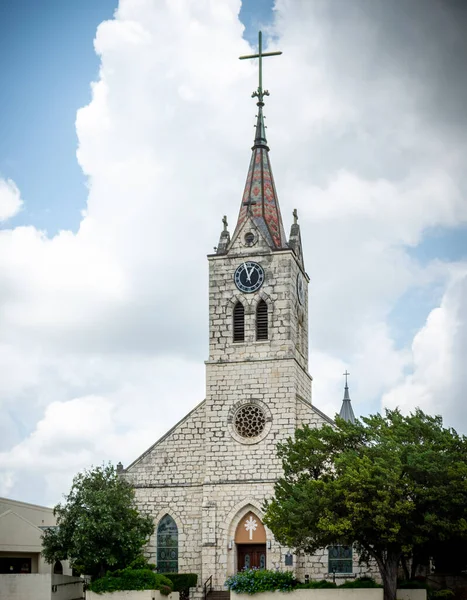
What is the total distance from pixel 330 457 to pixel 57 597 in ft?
42.2

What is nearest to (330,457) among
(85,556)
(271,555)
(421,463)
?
(421,463)

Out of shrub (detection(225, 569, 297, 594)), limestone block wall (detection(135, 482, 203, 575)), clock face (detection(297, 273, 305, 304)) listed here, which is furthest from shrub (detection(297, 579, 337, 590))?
clock face (detection(297, 273, 305, 304))

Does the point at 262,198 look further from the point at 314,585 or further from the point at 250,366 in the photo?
the point at 314,585

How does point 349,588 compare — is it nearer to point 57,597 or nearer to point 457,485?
point 457,485

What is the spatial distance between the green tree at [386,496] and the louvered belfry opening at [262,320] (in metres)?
10.0

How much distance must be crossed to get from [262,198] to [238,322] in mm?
6771

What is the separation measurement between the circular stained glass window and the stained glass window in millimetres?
6488

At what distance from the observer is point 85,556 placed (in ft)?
137

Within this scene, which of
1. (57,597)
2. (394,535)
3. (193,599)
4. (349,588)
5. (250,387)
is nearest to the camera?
(394,535)

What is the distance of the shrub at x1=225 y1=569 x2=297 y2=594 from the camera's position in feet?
132

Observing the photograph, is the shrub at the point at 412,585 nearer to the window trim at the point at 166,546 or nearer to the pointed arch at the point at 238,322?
the window trim at the point at 166,546

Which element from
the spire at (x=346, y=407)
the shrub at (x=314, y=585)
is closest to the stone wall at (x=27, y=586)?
the shrub at (x=314, y=585)

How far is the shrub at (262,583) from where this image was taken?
132ft

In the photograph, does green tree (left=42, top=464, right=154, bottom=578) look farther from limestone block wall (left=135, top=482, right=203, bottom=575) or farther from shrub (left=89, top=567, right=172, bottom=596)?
limestone block wall (left=135, top=482, right=203, bottom=575)
